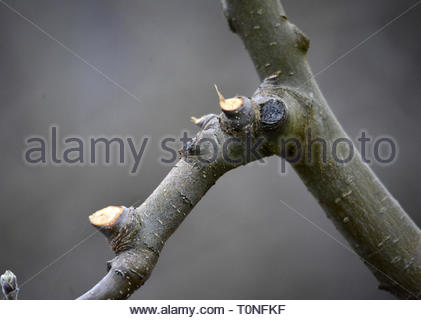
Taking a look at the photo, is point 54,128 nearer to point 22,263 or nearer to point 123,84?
point 123,84

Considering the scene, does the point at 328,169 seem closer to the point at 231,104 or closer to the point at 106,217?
the point at 231,104

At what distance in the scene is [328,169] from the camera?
1.65 ft

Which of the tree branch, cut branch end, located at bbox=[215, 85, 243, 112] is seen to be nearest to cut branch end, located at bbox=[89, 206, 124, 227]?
the tree branch

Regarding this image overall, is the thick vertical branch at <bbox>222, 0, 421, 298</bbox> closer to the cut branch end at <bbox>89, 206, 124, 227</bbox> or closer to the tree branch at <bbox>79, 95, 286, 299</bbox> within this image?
A: the tree branch at <bbox>79, 95, 286, 299</bbox>

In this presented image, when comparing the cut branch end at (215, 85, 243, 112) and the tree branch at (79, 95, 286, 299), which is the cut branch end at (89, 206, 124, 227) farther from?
the cut branch end at (215, 85, 243, 112)

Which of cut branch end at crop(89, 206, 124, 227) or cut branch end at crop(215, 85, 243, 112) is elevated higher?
cut branch end at crop(215, 85, 243, 112)

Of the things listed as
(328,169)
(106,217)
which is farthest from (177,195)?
(328,169)

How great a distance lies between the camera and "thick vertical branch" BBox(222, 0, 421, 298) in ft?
1.58

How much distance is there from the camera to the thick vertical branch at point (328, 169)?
18.9 inches

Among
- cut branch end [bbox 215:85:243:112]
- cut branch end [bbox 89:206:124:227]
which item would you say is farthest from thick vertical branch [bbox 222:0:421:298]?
cut branch end [bbox 89:206:124:227]

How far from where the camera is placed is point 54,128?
118 cm

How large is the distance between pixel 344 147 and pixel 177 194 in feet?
0.65
